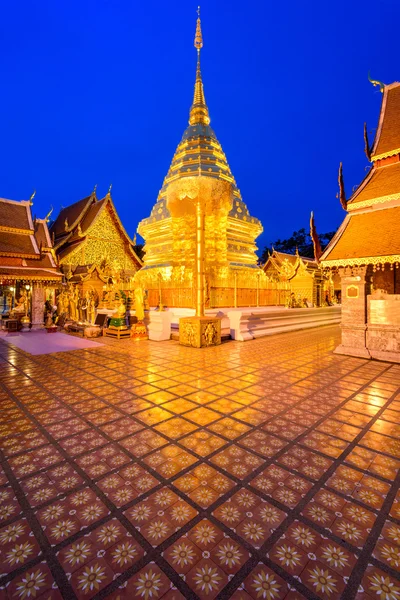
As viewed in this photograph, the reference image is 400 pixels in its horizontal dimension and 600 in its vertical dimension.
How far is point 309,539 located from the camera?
1.76 metres

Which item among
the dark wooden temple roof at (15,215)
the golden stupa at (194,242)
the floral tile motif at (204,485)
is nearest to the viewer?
the floral tile motif at (204,485)

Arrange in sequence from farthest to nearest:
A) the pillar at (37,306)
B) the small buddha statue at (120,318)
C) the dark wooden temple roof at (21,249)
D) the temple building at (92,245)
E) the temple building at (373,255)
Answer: the temple building at (92,245) < the pillar at (37,306) < the dark wooden temple roof at (21,249) < the small buddha statue at (120,318) < the temple building at (373,255)

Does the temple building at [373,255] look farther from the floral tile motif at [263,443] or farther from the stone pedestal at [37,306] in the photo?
the stone pedestal at [37,306]

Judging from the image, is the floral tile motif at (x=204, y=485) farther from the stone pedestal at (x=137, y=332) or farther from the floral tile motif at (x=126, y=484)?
the stone pedestal at (x=137, y=332)

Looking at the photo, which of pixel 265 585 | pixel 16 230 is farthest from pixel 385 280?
pixel 16 230

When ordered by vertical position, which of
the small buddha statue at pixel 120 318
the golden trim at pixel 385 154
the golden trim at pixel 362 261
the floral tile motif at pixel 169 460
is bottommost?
the floral tile motif at pixel 169 460

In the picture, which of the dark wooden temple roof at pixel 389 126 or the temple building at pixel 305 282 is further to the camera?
the temple building at pixel 305 282

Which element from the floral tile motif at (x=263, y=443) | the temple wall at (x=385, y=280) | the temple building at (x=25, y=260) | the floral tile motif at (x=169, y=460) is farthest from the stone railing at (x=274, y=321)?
the temple building at (x=25, y=260)

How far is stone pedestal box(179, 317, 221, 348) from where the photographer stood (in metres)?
8.19

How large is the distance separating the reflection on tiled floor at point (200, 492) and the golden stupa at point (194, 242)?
7836mm

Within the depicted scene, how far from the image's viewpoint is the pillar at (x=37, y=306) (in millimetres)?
13383

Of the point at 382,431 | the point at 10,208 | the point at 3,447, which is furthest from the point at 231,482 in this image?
the point at 10,208

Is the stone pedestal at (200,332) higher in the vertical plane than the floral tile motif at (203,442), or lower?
higher

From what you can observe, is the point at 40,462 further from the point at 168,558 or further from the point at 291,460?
the point at 291,460
